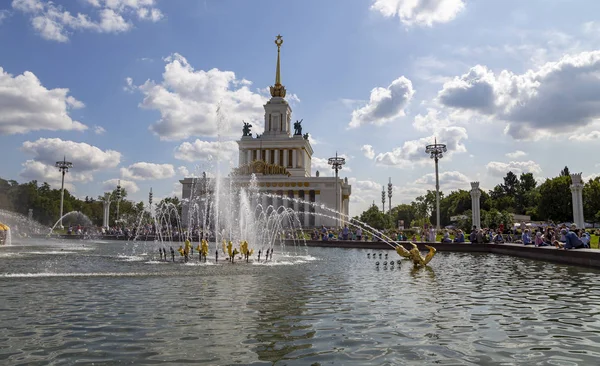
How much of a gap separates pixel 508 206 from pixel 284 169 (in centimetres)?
6030

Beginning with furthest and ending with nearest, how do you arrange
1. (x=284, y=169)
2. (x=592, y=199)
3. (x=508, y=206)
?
(x=508, y=206) < (x=284, y=169) < (x=592, y=199)

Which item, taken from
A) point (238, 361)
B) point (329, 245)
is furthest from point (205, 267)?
point (329, 245)

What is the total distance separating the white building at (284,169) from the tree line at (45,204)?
15.2 meters

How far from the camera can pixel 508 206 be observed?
11162cm

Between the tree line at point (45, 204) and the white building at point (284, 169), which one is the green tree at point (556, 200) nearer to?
the white building at point (284, 169)

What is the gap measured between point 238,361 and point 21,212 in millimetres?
69572

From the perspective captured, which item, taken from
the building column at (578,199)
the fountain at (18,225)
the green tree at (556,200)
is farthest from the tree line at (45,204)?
the green tree at (556,200)

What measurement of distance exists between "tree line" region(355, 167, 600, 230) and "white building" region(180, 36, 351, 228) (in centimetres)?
997

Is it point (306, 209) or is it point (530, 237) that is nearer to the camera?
point (530, 237)

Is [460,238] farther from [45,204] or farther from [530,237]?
[45,204]

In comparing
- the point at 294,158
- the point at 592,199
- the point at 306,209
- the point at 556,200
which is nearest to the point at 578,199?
the point at 592,199

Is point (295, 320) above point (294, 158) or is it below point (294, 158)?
below

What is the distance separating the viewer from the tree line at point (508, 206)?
68825 mm

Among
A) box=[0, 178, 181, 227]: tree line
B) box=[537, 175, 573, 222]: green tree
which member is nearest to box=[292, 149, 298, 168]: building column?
box=[0, 178, 181, 227]: tree line
